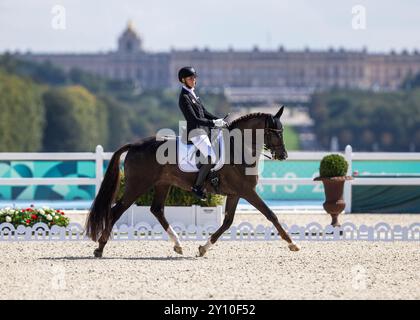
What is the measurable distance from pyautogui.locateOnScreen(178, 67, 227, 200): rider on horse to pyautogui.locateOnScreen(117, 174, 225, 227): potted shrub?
3091 millimetres

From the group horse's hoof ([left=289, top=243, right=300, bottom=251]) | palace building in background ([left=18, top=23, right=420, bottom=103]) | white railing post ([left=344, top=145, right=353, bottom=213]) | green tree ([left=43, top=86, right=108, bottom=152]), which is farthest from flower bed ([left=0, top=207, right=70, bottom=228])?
palace building in background ([left=18, top=23, right=420, bottom=103])

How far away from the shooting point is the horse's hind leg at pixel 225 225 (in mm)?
13367

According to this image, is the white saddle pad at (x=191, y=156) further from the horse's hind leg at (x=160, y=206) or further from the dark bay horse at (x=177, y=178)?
the horse's hind leg at (x=160, y=206)

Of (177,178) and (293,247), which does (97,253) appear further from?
(293,247)

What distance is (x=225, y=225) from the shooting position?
13500mm

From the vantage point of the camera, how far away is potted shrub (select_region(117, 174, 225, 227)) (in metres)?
16.5

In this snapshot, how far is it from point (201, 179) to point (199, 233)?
1358 millimetres

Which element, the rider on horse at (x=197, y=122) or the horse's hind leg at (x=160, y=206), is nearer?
the rider on horse at (x=197, y=122)

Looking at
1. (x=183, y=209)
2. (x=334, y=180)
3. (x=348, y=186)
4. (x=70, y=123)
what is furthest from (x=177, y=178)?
(x=70, y=123)

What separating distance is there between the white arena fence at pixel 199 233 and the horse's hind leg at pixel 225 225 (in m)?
1.04

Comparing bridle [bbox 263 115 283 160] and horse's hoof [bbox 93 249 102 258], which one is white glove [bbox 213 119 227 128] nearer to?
bridle [bbox 263 115 283 160]

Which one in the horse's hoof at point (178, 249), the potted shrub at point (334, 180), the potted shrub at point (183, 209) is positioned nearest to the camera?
the horse's hoof at point (178, 249)

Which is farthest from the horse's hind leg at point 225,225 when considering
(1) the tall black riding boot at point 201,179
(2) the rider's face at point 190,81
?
(2) the rider's face at point 190,81
